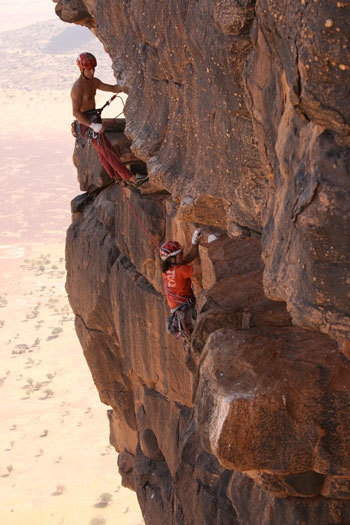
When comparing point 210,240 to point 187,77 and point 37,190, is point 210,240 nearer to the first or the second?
point 187,77

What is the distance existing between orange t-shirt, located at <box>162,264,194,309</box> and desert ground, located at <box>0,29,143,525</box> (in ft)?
42.7

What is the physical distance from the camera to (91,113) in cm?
1323

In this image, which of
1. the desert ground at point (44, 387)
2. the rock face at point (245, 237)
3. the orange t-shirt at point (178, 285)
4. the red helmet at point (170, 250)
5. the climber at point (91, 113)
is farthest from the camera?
the desert ground at point (44, 387)

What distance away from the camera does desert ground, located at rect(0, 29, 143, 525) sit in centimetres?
2291

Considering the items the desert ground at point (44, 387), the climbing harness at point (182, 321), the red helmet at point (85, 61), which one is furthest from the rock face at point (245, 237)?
the desert ground at point (44, 387)

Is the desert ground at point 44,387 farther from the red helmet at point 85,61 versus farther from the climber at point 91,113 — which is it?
the red helmet at point 85,61

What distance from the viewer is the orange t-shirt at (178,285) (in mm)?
10531

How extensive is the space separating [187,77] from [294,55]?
11.5 ft

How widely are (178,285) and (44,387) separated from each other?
21.5 metres

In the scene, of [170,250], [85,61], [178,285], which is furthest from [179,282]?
[85,61]

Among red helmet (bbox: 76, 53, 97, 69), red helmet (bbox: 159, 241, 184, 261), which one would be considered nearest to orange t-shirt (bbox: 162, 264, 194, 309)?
red helmet (bbox: 159, 241, 184, 261)

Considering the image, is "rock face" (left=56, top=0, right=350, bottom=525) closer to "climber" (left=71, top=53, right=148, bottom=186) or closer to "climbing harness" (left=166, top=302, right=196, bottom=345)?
"climber" (left=71, top=53, right=148, bottom=186)

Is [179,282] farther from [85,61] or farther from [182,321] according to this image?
[85,61]

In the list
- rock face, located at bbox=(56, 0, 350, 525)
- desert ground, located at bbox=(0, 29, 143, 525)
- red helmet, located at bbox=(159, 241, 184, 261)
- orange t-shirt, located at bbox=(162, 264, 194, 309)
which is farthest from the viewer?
desert ground, located at bbox=(0, 29, 143, 525)
